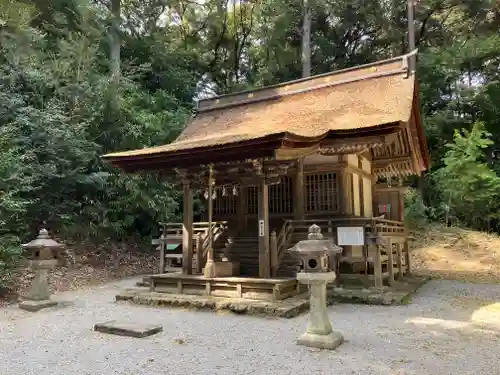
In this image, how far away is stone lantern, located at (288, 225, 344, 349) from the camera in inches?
199

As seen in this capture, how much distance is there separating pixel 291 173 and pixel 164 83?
13.3m

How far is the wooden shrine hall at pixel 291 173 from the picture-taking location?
8.30m

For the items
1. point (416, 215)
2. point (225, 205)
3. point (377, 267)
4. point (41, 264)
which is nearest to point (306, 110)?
point (225, 205)

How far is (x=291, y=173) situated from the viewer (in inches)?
414

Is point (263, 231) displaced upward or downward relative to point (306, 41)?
downward

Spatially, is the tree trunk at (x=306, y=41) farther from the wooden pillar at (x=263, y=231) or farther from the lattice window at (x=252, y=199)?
the wooden pillar at (x=263, y=231)

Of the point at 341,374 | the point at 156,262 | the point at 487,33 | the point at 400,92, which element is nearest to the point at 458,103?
the point at 487,33

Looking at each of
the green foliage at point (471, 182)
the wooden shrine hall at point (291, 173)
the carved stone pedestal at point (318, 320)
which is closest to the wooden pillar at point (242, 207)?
the wooden shrine hall at point (291, 173)

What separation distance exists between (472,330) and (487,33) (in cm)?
1895

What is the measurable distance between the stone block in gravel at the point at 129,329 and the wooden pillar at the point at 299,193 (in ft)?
17.1

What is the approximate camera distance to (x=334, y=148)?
924 cm

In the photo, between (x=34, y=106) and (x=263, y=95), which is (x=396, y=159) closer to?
(x=263, y=95)

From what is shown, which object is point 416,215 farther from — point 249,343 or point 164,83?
point 164,83

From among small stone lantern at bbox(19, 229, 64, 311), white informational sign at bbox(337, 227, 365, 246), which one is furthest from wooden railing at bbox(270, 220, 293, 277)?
small stone lantern at bbox(19, 229, 64, 311)
